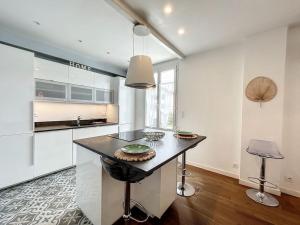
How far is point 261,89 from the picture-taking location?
2.39 metres

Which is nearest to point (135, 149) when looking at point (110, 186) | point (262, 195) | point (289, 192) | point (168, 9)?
point (110, 186)

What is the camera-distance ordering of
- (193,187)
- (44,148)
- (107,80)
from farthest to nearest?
(107,80) < (44,148) < (193,187)

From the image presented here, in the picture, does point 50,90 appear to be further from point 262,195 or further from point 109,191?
point 262,195

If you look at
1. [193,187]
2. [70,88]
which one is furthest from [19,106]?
[193,187]

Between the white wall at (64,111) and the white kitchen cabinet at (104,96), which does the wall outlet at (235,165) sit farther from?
the white wall at (64,111)

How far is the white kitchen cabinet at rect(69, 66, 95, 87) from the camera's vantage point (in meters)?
3.28

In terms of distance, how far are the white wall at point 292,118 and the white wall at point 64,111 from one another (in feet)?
13.9

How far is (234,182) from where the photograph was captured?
2.66m

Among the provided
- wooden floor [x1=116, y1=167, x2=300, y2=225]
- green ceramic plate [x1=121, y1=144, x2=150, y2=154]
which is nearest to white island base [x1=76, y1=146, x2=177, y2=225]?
wooden floor [x1=116, y1=167, x2=300, y2=225]

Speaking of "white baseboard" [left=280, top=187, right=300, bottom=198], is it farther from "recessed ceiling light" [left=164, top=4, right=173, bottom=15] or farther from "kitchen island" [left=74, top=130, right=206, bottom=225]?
"recessed ceiling light" [left=164, top=4, right=173, bottom=15]

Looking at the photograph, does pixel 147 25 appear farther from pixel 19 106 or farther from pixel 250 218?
pixel 250 218

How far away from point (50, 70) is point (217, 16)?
3147mm

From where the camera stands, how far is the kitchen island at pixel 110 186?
1.46 meters

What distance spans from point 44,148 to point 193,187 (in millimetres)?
2777
